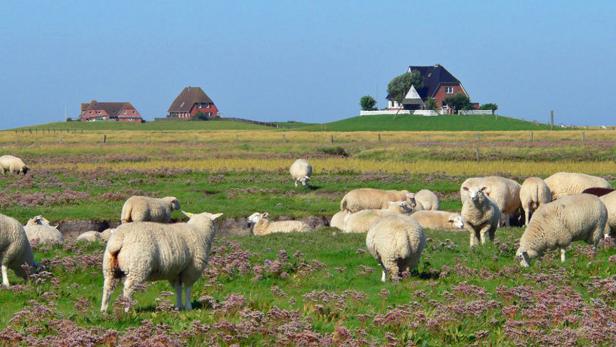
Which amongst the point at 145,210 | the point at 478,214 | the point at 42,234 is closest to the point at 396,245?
the point at 478,214

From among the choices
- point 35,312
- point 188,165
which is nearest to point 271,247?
point 35,312

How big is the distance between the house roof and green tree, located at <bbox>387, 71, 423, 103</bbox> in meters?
43.8

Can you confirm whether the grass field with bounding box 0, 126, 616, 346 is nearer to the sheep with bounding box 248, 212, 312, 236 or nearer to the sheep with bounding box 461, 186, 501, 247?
the sheep with bounding box 461, 186, 501, 247

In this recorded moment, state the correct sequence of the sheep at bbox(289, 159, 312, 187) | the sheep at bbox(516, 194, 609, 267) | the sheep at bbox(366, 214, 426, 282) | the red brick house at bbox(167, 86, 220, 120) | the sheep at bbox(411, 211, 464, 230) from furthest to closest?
the red brick house at bbox(167, 86, 220, 120) < the sheep at bbox(289, 159, 312, 187) < the sheep at bbox(411, 211, 464, 230) < the sheep at bbox(516, 194, 609, 267) < the sheep at bbox(366, 214, 426, 282)

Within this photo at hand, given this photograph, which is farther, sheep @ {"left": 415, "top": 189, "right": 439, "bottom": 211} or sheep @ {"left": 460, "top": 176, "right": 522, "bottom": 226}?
sheep @ {"left": 415, "top": 189, "right": 439, "bottom": 211}

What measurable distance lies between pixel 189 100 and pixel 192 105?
287cm

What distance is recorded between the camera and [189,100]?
606ft

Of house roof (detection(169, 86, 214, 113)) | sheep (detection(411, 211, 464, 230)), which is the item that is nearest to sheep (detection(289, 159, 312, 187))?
sheep (detection(411, 211, 464, 230))

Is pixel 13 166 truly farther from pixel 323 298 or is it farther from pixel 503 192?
pixel 323 298

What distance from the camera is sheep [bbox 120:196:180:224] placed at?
26875 millimetres

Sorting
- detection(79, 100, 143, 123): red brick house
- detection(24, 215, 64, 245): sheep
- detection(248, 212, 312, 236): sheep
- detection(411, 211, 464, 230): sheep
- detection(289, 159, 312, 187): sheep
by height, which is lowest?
detection(248, 212, 312, 236): sheep

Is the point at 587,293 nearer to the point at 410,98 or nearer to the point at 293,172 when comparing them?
the point at 293,172

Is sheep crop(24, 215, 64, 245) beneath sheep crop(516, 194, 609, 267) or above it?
beneath

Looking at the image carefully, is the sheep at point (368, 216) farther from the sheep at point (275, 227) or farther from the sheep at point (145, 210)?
the sheep at point (145, 210)
